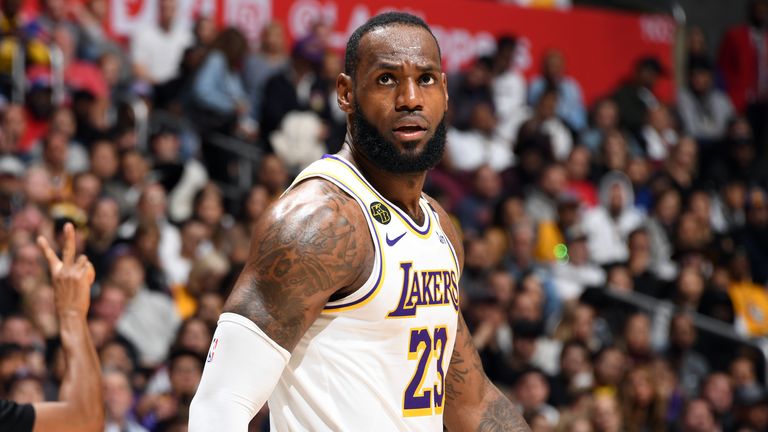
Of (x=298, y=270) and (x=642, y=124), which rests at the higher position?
(x=298, y=270)

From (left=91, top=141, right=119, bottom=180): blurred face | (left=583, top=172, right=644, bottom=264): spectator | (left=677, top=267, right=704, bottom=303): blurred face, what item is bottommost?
(left=677, top=267, right=704, bottom=303): blurred face

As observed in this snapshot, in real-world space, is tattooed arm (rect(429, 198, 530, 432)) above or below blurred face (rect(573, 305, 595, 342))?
above

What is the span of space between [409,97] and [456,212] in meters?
7.20

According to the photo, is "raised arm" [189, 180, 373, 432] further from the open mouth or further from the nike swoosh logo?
the open mouth

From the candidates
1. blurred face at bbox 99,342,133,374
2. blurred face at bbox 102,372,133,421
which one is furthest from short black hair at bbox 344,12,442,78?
blurred face at bbox 99,342,133,374

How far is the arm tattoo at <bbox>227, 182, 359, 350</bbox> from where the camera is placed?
314cm

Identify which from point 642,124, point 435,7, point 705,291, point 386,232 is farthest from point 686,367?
point 386,232

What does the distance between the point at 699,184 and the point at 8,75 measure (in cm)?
681

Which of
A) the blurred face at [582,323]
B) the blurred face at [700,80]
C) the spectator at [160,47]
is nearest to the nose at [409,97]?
the blurred face at [582,323]

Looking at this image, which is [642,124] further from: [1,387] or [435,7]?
[1,387]

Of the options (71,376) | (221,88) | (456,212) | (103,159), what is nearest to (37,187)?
(103,159)

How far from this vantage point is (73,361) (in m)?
3.77

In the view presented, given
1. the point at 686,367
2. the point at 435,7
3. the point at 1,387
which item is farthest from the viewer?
the point at 435,7

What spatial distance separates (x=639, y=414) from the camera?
928 centimetres
